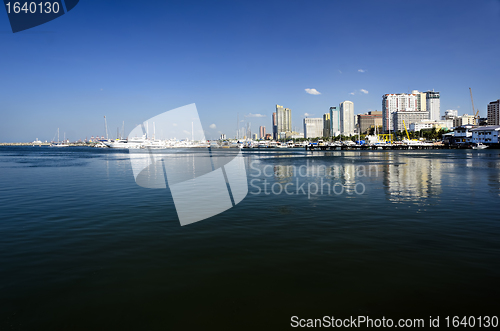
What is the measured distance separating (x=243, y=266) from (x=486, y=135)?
531 ft

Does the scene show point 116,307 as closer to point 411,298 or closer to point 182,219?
point 411,298

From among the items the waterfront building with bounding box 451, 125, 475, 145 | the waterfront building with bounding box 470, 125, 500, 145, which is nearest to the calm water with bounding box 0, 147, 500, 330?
the waterfront building with bounding box 470, 125, 500, 145

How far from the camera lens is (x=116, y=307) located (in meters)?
5.92

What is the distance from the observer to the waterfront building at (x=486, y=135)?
414 ft

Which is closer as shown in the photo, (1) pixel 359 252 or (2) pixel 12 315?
(2) pixel 12 315

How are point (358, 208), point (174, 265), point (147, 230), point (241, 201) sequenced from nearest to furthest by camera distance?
point (174, 265) → point (147, 230) → point (358, 208) → point (241, 201)

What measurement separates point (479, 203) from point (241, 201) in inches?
503

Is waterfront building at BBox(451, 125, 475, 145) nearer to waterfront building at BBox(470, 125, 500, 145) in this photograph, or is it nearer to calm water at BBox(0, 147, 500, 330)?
waterfront building at BBox(470, 125, 500, 145)

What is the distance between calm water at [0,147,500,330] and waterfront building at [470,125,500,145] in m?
145

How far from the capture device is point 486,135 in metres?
131

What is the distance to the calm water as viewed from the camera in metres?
5.77

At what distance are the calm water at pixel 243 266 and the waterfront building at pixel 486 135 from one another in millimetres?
144902

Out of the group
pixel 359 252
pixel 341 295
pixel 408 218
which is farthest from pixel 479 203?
pixel 341 295

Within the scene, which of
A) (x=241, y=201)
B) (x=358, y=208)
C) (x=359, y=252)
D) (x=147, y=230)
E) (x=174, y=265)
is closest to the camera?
(x=174, y=265)
